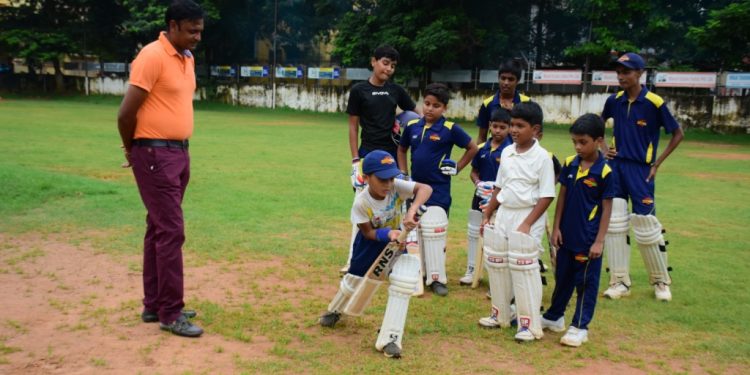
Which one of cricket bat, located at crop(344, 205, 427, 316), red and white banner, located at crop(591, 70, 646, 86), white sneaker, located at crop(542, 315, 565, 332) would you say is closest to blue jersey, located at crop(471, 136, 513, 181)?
white sneaker, located at crop(542, 315, 565, 332)

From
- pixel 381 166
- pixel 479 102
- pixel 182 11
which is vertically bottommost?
pixel 479 102

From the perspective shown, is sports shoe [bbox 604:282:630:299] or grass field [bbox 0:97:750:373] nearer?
grass field [bbox 0:97:750:373]

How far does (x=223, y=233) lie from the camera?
8391 mm

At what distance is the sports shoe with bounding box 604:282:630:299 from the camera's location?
20.8 feet

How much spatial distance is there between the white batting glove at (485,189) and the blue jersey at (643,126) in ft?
4.19

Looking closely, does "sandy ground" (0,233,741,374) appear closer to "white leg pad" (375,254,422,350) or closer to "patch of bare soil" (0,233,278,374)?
"patch of bare soil" (0,233,278,374)

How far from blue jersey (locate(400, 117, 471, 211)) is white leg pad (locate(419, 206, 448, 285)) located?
122mm

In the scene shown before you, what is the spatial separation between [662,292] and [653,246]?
442 mm

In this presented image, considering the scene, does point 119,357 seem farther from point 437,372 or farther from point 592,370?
point 592,370

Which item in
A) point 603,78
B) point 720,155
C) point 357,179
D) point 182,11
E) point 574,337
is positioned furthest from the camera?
point 603,78

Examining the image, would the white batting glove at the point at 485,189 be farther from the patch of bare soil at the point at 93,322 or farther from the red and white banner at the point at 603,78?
the red and white banner at the point at 603,78

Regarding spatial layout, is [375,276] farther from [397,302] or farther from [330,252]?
[330,252]

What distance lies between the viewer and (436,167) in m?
6.51

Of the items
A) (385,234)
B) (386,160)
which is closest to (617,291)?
(385,234)
